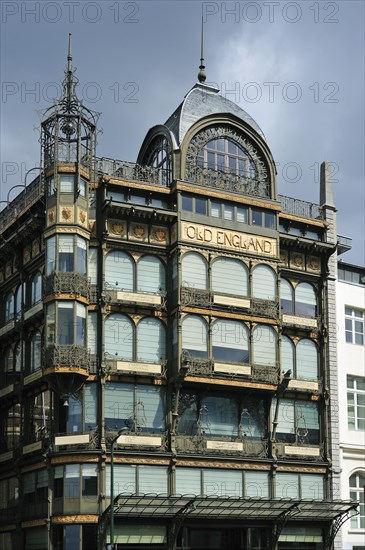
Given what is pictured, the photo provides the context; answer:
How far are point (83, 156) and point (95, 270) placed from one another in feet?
19.7

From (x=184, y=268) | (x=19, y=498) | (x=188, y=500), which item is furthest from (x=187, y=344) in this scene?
(x=19, y=498)

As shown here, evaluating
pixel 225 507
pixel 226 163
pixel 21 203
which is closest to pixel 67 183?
pixel 21 203

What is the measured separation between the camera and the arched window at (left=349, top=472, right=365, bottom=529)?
60062 mm

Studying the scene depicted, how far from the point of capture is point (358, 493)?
60.9 meters

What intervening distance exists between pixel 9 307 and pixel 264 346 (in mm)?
14951

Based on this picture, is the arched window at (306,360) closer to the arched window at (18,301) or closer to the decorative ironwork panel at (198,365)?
the decorative ironwork panel at (198,365)

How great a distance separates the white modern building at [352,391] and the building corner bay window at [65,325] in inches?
682

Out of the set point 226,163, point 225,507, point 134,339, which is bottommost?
point 225,507

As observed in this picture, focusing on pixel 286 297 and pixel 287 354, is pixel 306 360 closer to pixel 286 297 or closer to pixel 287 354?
pixel 287 354

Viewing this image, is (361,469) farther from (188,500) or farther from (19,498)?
(19,498)

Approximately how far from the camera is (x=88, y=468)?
50719mm

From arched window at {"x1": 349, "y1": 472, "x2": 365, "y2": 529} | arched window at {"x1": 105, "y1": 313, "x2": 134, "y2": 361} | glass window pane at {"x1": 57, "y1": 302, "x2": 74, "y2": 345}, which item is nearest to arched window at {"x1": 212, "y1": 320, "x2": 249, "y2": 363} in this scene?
arched window at {"x1": 105, "y1": 313, "x2": 134, "y2": 361}

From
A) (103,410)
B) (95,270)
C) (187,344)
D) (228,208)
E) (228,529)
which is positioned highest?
(228,208)

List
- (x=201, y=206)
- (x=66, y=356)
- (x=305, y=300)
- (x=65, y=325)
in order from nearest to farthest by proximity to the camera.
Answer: (x=66, y=356) → (x=65, y=325) → (x=201, y=206) → (x=305, y=300)
